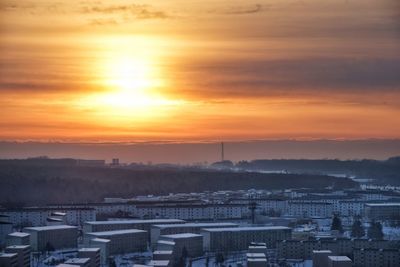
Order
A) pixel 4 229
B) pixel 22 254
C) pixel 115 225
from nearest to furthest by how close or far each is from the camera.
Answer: pixel 22 254 → pixel 4 229 → pixel 115 225

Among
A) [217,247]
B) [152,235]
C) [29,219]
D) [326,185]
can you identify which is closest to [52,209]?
[29,219]

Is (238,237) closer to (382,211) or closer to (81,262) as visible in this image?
(81,262)

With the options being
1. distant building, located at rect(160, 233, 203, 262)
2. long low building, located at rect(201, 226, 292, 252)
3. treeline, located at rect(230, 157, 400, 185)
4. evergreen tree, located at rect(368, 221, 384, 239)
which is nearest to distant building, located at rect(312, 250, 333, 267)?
distant building, located at rect(160, 233, 203, 262)

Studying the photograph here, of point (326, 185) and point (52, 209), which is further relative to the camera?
point (326, 185)

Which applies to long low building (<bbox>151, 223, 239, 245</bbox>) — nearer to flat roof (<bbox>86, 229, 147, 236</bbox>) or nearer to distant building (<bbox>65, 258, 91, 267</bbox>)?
flat roof (<bbox>86, 229, 147, 236</bbox>)

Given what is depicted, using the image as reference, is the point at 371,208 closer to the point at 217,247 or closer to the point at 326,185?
the point at 217,247

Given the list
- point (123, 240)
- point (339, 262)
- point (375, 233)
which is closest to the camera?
point (339, 262)

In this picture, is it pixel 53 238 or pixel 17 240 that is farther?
pixel 53 238

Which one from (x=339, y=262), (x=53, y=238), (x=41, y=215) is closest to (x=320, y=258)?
(x=339, y=262)
